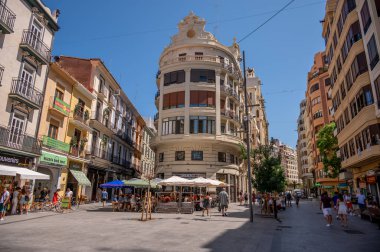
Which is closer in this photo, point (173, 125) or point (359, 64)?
point (359, 64)

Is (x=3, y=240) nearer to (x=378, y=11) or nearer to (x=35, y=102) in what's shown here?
(x=35, y=102)

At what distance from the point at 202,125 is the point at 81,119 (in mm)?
13685

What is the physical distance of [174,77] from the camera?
1337 inches

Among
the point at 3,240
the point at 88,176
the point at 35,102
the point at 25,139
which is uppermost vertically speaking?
the point at 35,102

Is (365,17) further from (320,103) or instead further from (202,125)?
(320,103)

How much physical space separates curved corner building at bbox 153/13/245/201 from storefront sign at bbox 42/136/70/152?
38.2 feet

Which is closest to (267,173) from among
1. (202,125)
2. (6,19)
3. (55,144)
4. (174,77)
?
(202,125)

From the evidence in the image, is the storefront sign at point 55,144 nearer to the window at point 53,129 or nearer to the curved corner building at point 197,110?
the window at point 53,129

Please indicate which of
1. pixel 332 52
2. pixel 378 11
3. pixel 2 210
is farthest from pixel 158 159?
pixel 378 11

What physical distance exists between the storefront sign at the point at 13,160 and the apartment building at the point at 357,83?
80.3ft

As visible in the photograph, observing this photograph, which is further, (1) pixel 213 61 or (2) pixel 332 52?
(1) pixel 213 61

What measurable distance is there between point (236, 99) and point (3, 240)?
31.5 m

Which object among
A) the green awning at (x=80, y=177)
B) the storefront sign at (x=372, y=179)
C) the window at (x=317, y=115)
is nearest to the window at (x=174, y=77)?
the green awning at (x=80, y=177)

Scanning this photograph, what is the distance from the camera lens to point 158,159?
33.8 metres
